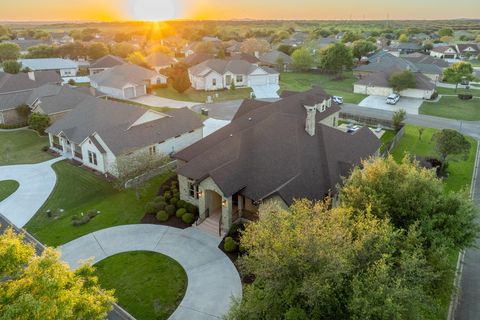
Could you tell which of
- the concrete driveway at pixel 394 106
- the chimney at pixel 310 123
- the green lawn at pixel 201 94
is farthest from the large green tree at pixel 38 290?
the concrete driveway at pixel 394 106

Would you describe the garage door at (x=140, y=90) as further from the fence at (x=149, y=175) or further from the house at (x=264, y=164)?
the house at (x=264, y=164)

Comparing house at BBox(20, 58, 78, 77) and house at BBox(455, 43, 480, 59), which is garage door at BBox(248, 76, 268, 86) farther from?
house at BBox(455, 43, 480, 59)

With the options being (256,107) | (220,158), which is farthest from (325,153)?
(256,107)

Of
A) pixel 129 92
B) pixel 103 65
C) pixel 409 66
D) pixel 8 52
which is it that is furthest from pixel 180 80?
pixel 8 52

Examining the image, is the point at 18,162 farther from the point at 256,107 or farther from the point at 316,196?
the point at 316,196

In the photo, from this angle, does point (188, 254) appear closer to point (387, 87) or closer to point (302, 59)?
point (387, 87)

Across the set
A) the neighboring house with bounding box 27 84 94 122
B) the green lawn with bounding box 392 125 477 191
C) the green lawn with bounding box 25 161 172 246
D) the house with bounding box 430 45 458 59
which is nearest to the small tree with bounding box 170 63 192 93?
the neighboring house with bounding box 27 84 94 122

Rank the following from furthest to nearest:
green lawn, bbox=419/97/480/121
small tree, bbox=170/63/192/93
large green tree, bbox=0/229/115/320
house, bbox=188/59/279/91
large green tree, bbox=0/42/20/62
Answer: large green tree, bbox=0/42/20/62, house, bbox=188/59/279/91, small tree, bbox=170/63/192/93, green lawn, bbox=419/97/480/121, large green tree, bbox=0/229/115/320
